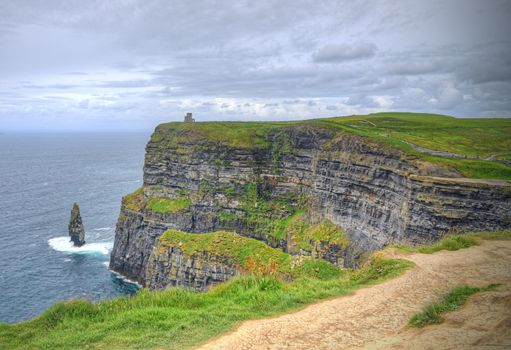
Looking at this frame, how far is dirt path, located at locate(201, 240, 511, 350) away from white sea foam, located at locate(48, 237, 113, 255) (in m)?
75.3

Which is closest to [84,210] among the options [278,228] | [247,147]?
[247,147]

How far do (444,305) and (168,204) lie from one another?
68.0 metres

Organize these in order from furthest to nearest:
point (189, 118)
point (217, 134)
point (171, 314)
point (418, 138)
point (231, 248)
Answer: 1. point (189, 118)
2. point (217, 134)
3. point (418, 138)
4. point (231, 248)
5. point (171, 314)

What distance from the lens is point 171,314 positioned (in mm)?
16766

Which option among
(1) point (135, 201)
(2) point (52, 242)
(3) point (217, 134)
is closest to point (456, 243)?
(3) point (217, 134)

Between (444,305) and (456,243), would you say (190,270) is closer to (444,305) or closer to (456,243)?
(456,243)

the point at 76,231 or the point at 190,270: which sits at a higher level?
the point at 190,270

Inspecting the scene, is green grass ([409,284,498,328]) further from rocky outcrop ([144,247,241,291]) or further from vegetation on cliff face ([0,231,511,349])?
rocky outcrop ([144,247,241,291])

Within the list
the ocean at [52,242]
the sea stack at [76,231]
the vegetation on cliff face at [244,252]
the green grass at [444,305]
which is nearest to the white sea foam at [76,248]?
the ocean at [52,242]

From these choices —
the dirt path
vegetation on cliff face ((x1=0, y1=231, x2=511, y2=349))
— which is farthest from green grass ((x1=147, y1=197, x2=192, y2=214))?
the dirt path

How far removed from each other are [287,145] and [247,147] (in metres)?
8.37

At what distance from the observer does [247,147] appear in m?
78.6

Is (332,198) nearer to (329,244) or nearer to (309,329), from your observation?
(329,244)

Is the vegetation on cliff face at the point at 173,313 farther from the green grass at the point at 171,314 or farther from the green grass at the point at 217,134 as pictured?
the green grass at the point at 217,134
